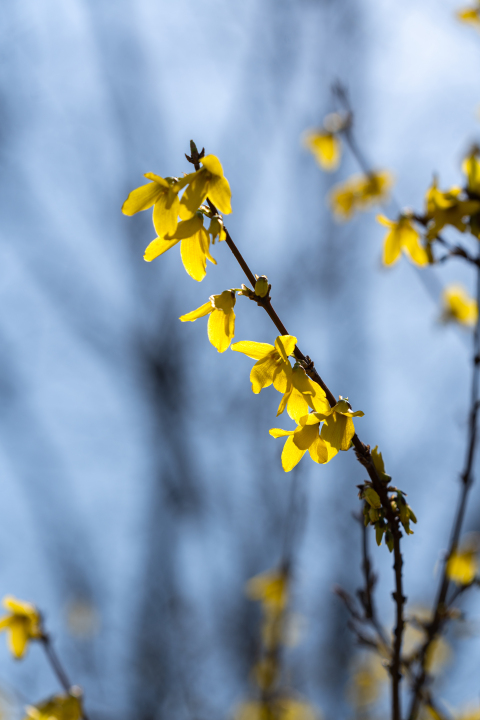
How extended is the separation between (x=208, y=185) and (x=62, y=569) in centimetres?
940

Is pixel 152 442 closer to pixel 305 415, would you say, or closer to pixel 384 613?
pixel 384 613

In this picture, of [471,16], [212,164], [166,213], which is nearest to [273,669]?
[166,213]

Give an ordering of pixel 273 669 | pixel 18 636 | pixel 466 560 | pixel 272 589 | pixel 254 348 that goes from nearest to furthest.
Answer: pixel 254 348
pixel 18 636
pixel 273 669
pixel 466 560
pixel 272 589

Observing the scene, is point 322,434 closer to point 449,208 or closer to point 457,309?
point 449,208

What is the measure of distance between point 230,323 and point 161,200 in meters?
0.38

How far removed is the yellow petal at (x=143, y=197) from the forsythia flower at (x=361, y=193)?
2.39 meters

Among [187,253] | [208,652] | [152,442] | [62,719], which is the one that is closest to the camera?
[187,253]

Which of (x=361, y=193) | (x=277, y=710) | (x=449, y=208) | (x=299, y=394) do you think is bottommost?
(x=277, y=710)

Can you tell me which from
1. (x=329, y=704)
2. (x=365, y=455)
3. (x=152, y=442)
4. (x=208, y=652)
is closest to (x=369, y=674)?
(x=329, y=704)

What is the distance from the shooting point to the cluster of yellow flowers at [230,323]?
121cm

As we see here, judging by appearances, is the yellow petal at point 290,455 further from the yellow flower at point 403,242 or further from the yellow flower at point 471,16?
the yellow flower at point 471,16

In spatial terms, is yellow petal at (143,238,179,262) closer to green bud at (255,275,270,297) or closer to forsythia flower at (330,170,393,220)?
green bud at (255,275,270,297)

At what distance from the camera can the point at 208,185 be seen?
1260 mm

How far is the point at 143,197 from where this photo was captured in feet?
4.45
